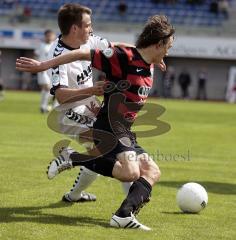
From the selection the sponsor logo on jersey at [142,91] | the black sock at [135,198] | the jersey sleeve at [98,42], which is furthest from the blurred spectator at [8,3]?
the black sock at [135,198]

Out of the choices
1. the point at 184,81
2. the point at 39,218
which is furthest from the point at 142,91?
the point at 184,81

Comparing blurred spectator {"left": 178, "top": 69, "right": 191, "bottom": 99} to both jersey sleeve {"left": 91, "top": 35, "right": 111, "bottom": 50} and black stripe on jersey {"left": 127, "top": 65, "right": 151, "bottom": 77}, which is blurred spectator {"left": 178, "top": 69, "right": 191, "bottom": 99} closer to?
jersey sleeve {"left": 91, "top": 35, "right": 111, "bottom": 50}

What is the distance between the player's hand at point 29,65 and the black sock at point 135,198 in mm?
1556

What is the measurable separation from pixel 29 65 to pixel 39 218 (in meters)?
1.65

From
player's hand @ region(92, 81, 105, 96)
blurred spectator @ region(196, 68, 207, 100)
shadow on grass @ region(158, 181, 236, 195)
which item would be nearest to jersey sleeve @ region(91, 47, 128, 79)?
player's hand @ region(92, 81, 105, 96)

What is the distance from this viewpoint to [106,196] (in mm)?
8445

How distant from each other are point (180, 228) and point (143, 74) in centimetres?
166

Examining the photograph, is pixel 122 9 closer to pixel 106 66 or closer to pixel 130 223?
pixel 106 66

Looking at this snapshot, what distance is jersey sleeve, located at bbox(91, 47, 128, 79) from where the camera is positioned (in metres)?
6.67

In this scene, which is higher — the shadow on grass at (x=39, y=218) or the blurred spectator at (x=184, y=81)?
the shadow on grass at (x=39, y=218)

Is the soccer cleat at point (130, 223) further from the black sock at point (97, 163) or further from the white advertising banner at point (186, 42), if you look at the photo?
the white advertising banner at point (186, 42)

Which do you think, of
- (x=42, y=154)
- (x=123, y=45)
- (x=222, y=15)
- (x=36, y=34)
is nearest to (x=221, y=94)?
(x=222, y=15)

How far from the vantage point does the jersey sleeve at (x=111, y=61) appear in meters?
6.67

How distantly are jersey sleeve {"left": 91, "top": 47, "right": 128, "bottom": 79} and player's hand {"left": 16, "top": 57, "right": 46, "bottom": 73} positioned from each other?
1.80ft
